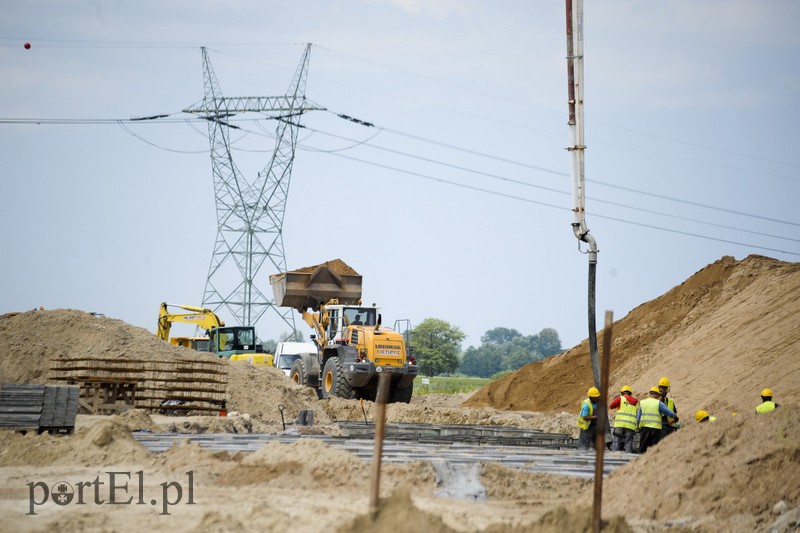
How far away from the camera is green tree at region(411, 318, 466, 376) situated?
102m

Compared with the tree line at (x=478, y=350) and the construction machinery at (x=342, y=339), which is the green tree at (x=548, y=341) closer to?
the tree line at (x=478, y=350)

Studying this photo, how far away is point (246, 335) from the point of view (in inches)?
1249

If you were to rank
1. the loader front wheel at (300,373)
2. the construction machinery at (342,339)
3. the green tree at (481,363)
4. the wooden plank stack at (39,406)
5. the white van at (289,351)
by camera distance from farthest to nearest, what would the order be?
the green tree at (481,363) → the white van at (289,351) → the loader front wheel at (300,373) → the construction machinery at (342,339) → the wooden plank stack at (39,406)

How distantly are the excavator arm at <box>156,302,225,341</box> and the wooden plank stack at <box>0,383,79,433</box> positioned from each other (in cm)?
1737

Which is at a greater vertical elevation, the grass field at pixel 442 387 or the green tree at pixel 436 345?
the green tree at pixel 436 345

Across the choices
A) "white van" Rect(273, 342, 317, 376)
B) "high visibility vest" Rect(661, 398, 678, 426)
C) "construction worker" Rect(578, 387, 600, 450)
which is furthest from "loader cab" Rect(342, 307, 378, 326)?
"high visibility vest" Rect(661, 398, 678, 426)

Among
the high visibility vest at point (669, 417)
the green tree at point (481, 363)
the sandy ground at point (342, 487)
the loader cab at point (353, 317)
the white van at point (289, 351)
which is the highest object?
the green tree at point (481, 363)

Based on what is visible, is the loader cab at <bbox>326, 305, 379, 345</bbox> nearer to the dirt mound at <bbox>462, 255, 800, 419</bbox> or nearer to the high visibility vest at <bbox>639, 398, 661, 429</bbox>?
the dirt mound at <bbox>462, 255, 800, 419</bbox>

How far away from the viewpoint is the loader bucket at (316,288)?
26.2m

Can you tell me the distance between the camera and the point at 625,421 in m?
14.9

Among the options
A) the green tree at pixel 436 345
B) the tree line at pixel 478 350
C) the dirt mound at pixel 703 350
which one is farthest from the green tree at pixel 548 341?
the dirt mound at pixel 703 350

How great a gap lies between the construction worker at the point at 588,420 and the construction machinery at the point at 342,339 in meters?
8.13

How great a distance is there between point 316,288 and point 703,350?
10976mm

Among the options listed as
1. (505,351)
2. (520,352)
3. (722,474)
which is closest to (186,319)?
(722,474)
